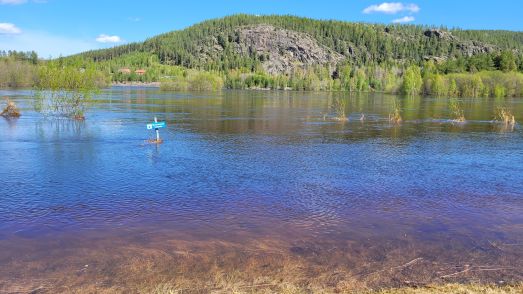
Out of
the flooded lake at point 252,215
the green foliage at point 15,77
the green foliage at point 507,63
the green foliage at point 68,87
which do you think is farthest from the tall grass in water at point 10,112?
the green foliage at point 507,63

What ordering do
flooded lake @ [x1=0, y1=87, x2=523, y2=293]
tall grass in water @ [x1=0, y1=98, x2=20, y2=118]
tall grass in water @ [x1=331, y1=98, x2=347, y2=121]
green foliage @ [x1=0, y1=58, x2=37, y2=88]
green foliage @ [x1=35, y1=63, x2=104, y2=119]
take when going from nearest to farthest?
flooded lake @ [x1=0, y1=87, x2=523, y2=293], tall grass in water @ [x1=0, y1=98, x2=20, y2=118], green foliage @ [x1=35, y1=63, x2=104, y2=119], tall grass in water @ [x1=331, y1=98, x2=347, y2=121], green foliage @ [x1=0, y1=58, x2=37, y2=88]

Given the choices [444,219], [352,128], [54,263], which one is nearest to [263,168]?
[444,219]

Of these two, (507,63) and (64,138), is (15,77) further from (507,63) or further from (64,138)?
(507,63)

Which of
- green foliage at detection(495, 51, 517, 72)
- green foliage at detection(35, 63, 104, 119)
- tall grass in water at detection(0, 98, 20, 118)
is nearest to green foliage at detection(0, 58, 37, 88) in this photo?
green foliage at detection(35, 63, 104, 119)

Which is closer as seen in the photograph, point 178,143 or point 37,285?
point 37,285

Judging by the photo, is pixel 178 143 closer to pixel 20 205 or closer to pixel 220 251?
pixel 20 205

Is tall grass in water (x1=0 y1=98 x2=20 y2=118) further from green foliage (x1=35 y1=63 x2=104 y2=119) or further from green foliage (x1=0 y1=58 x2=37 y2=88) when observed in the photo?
green foliage (x1=0 y1=58 x2=37 y2=88)

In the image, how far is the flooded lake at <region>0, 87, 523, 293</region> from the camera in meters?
13.6

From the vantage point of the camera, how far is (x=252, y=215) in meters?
20.0

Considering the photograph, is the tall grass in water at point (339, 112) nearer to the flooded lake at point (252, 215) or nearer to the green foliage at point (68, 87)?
the flooded lake at point (252, 215)

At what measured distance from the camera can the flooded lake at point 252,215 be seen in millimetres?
13562

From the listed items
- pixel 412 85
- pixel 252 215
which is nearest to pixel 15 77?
pixel 412 85

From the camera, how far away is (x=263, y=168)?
31016 millimetres

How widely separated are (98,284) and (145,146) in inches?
1120
